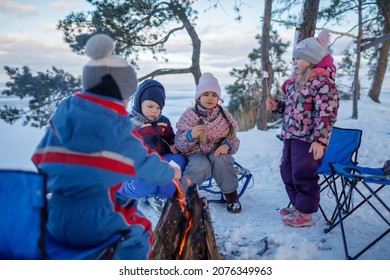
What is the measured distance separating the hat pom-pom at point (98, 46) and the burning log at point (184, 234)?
821 mm

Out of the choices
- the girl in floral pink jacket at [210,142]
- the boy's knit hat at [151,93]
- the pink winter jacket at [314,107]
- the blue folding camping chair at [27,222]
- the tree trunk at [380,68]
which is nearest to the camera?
the blue folding camping chair at [27,222]

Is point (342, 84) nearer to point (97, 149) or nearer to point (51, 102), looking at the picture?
point (51, 102)

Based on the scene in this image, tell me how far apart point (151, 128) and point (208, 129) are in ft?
1.74

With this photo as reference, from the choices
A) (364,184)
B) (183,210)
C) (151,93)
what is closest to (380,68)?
(364,184)

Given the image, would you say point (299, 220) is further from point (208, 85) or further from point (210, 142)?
point (208, 85)

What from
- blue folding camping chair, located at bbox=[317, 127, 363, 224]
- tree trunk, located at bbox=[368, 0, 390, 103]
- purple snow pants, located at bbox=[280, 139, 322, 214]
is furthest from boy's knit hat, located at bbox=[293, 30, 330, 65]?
tree trunk, located at bbox=[368, 0, 390, 103]

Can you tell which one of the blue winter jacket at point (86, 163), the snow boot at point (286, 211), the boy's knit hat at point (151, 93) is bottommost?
the snow boot at point (286, 211)

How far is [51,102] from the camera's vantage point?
4.74 m

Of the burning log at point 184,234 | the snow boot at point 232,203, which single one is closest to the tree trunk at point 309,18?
the snow boot at point 232,203

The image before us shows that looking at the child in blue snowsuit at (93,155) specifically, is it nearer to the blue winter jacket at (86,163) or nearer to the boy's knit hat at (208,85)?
the blue winter jacket at (86,163)

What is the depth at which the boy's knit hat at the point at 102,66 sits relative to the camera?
1.31 meters

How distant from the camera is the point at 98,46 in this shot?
4.33ft

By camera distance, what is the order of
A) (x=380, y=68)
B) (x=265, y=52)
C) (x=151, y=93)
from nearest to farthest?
(x=151, y=93), (x=265, y=52), (x=380, y=68)

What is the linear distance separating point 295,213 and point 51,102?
3.87 metres
